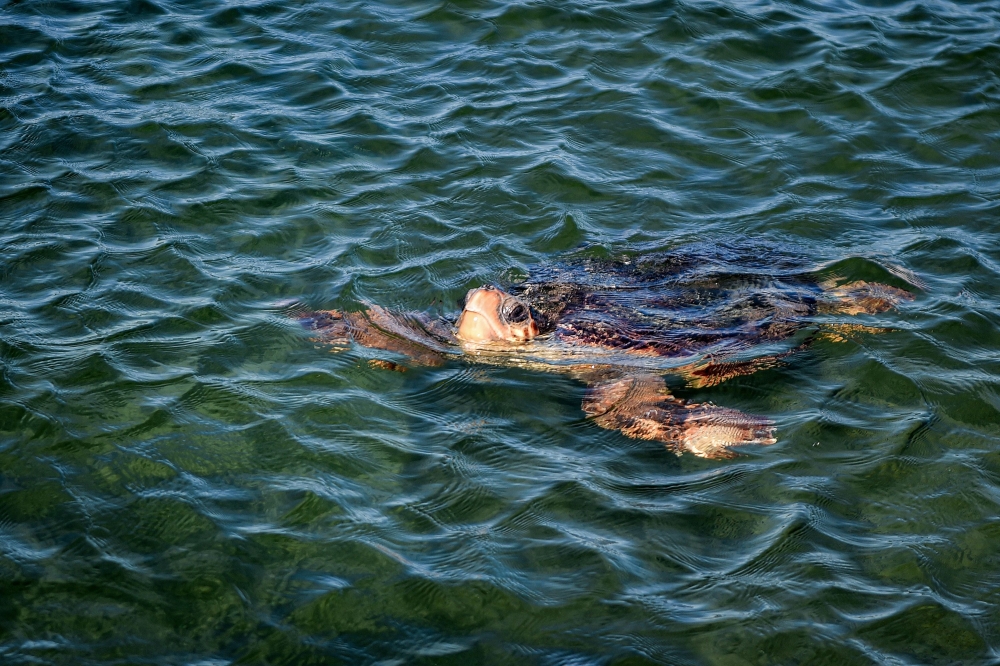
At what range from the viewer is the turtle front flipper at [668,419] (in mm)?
5980

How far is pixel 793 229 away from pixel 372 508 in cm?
499

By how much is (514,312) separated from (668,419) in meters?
1.33

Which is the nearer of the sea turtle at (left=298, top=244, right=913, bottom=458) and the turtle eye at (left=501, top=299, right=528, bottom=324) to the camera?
the sea turtle at (left=298, top=244, right=913, bottom=458)

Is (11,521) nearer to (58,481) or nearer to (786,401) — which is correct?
(58,481)

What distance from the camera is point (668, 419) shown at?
619cm

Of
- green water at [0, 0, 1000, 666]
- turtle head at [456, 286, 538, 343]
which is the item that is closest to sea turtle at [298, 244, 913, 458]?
turtle head at [456, 286, 538, 343]

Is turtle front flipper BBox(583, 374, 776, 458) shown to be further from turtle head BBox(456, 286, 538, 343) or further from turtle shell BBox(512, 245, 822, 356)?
turtle head BBox(456, 286, 538, 343)

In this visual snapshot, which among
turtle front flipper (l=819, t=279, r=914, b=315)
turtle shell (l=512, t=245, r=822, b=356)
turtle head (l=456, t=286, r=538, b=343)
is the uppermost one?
turtle head (l=456, t=286, r=538, b=343)

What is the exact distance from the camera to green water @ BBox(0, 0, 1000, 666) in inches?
191

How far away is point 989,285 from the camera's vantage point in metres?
7.61

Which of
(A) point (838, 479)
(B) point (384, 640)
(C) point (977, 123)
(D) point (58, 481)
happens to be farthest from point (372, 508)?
(C) point (977, 123)

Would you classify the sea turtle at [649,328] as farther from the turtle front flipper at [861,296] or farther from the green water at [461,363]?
the green water at [461,363]

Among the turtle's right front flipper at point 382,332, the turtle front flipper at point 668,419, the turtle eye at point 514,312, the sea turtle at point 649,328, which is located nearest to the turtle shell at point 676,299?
the sea turtle at point 649,328

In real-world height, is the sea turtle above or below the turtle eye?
below
